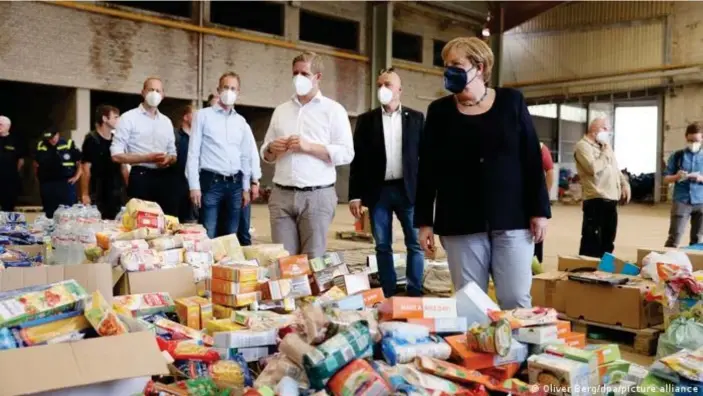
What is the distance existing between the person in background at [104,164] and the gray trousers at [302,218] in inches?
98.4

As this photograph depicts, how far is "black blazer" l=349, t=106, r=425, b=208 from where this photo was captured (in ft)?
12.7

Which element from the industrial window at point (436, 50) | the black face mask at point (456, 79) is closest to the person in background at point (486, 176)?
the black face mask at point (456, 79)

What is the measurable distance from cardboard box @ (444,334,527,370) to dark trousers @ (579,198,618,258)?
3537 millimetres

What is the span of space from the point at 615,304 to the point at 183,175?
3.06 metres

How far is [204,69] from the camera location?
39.5 feet

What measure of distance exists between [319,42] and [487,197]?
12355 mm

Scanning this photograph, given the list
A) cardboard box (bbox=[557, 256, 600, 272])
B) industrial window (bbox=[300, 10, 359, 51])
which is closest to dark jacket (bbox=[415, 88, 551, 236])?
cardboard box (bbox=[557, 256, 600, 272])

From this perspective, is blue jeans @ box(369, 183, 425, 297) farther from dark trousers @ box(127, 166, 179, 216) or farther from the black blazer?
dark trousers @ box(127, 166, 179, 216)

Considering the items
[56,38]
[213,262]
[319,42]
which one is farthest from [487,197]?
[319,42]

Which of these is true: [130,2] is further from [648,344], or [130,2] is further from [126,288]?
[648,344]

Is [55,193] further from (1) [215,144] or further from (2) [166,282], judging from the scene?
(2) [166,282]

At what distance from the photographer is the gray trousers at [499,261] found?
2402 millimetres

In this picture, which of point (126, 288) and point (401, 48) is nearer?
point (126, 288)

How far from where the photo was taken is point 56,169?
570 cm
